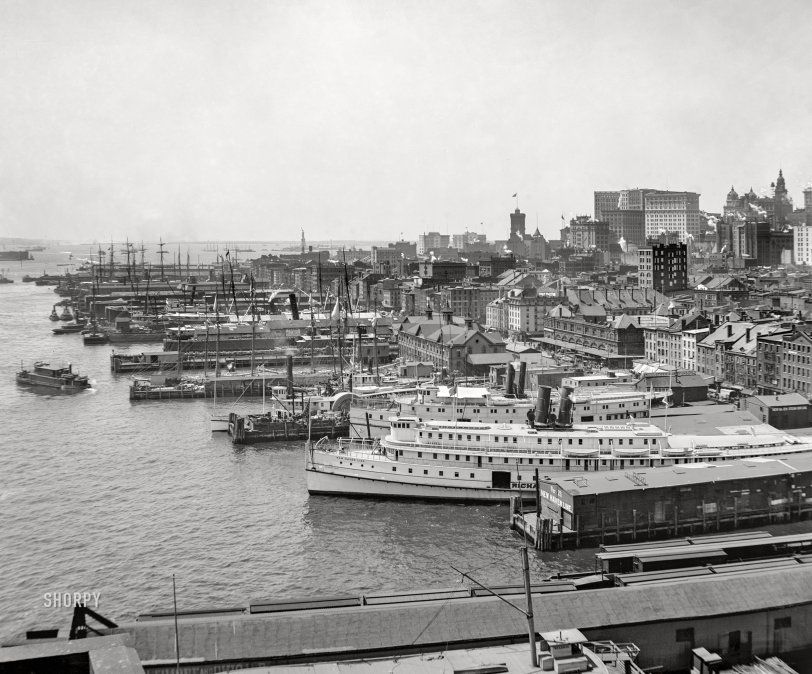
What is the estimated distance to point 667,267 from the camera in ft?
329

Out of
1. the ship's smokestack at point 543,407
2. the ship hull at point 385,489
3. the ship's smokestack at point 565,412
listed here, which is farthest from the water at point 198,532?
the ship's smokestack at point 565,412

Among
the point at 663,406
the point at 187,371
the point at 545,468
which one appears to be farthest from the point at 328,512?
the point at 187,371

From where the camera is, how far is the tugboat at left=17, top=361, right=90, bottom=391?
60156 millimetres

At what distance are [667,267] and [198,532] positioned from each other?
260ft

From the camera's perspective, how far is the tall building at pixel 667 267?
9969cm

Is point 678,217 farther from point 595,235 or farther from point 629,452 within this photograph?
point 629,452

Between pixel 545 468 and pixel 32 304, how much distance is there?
12102cm

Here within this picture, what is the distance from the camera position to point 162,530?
3020cm

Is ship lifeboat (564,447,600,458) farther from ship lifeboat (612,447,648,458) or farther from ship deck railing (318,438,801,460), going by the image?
ship lifeboat (612,447,648,458)

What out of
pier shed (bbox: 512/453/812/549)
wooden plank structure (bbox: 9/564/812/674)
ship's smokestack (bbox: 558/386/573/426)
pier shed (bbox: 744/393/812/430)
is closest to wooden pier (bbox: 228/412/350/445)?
ship's smokestack (bbox: 558/386/573/426)

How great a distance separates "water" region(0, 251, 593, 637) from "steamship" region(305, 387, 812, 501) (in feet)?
2.23

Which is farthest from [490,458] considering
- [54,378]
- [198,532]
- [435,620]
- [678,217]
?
[678,217]

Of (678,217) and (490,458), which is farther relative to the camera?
(678,217)

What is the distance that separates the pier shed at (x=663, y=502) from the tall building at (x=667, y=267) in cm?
7015
